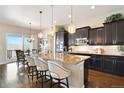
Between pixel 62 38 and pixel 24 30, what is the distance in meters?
3.94

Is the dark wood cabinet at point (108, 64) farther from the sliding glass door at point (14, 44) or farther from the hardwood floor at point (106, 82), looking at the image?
the sliding glass door at point (14, 44)

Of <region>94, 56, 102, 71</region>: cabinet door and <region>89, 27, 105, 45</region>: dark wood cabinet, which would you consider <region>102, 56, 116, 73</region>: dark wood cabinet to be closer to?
<region>94, 56, 102, 71</region>: cabinet door

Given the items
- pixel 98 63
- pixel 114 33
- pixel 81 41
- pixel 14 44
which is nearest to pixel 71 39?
pixel 81 41

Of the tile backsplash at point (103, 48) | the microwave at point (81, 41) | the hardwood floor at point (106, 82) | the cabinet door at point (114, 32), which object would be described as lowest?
the hardwood floor at point (106, 82)

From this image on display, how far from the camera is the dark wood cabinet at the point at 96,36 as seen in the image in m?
6.41

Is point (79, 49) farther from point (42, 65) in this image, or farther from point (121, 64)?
point (42, 65)

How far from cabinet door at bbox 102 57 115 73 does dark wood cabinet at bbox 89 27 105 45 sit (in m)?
0.94

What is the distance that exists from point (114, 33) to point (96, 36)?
1.14m

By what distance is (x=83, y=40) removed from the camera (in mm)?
7469

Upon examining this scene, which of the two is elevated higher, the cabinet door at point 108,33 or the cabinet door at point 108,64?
the cabinet door at point 108,33

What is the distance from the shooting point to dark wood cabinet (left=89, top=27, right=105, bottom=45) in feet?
21.0

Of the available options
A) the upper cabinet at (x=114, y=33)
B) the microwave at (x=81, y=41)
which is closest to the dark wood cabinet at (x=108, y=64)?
the upper cabinet at (x=114, y=33)

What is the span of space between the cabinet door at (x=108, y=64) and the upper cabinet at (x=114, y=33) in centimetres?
76

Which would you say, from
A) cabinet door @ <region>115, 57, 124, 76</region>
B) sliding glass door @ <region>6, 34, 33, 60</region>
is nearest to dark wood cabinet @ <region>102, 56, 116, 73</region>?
cabinet door @ <region>115, 57, 124, 76</region>
